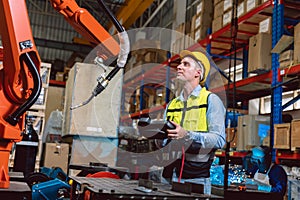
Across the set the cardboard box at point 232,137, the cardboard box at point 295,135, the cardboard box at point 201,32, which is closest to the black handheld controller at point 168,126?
the cardboard box at point 295,135

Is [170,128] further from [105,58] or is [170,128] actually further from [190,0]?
[190,0]

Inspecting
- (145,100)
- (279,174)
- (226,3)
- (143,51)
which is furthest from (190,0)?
(279,174)

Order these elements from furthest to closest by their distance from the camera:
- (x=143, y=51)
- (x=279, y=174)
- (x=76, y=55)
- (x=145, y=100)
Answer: (x=76, y=55)
(x=145, y=100)
(x=143, y=51)
(x=279, y=174)

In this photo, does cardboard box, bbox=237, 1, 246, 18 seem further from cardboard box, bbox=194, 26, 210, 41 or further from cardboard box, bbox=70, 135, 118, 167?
cardboard box, bbox=70, 135, 118, 167

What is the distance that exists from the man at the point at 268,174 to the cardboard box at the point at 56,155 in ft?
10.1

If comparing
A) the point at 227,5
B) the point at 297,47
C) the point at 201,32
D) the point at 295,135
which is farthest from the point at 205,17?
the point at 295,135

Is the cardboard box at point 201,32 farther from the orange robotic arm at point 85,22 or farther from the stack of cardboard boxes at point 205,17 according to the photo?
the orange robotic arm at point 85,22

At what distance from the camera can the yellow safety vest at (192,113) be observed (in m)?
2.49

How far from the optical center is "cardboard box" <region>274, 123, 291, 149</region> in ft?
12.6

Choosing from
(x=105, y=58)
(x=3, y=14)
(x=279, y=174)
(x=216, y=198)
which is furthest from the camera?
(x=279, y=174)

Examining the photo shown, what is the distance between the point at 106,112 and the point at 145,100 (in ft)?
16.1

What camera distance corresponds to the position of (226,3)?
216 inches

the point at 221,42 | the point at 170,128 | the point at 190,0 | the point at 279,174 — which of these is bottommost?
the point at 279,174

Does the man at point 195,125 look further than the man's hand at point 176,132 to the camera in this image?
Yes
